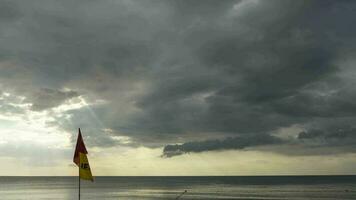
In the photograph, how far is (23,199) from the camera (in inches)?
4719

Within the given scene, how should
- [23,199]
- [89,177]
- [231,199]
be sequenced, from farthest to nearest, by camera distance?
[23,199] → [231,199] → [89,177]

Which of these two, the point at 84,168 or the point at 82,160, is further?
the point at 84,168

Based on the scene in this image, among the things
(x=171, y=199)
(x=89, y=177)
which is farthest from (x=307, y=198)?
(x=89, y=177)

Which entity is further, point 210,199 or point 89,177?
point 210,199

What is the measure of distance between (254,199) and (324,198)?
1946cm

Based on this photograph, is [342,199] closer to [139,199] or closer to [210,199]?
[210,199]

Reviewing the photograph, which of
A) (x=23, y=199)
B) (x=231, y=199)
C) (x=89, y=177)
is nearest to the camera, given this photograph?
(x=89, y=177)

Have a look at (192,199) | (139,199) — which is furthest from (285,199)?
(139,199)

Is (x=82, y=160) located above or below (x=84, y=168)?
above

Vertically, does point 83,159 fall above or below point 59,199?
above

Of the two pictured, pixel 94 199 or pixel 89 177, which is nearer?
pixel 89 177

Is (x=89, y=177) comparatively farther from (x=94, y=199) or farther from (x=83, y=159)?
(x=94, y=199)

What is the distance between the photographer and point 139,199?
11919 cm

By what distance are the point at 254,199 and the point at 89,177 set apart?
3657 inches
